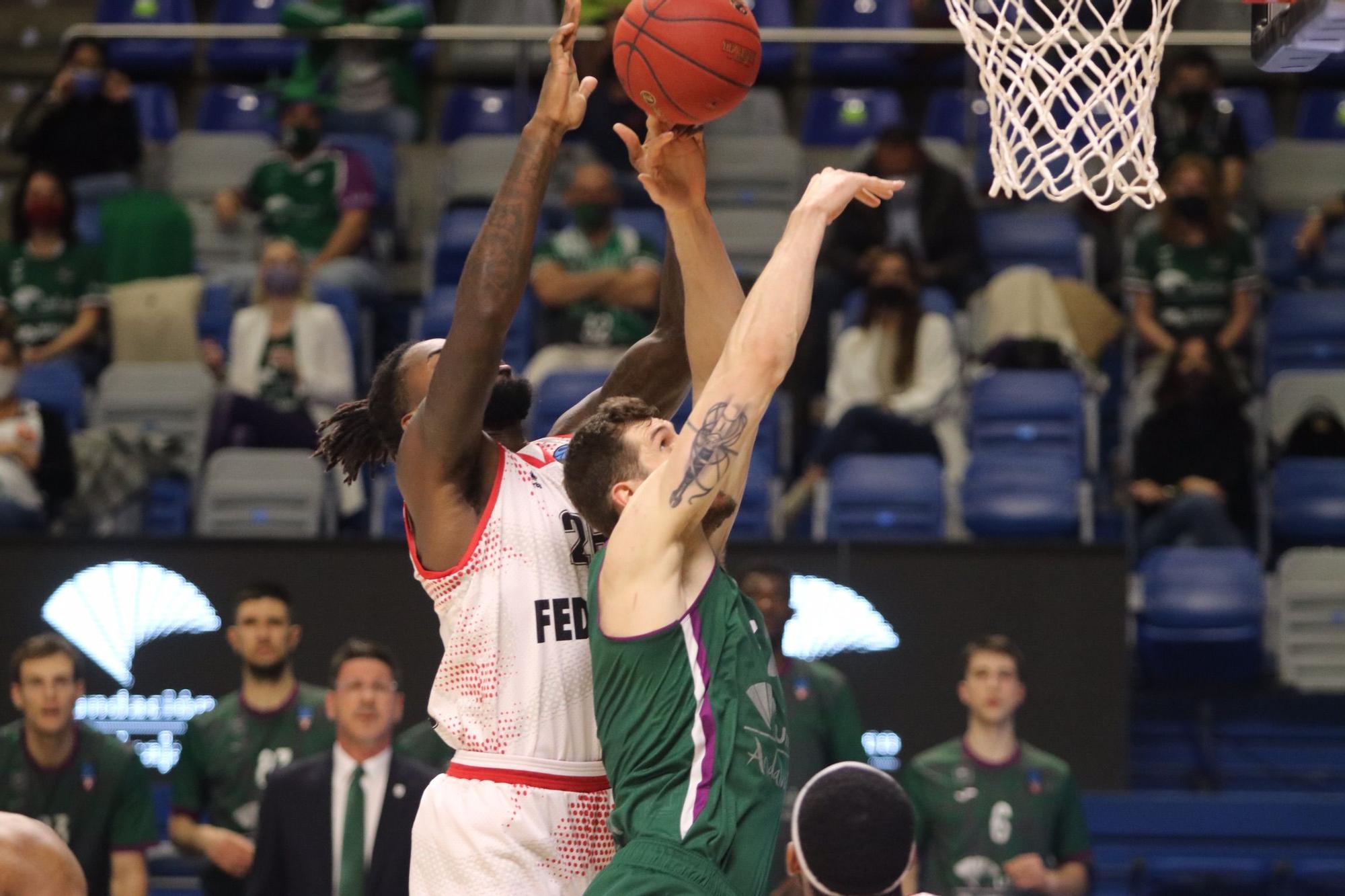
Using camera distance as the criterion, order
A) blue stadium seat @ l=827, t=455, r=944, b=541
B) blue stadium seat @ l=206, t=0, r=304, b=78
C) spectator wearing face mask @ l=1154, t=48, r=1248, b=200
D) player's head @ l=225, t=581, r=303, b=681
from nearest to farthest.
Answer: player's head @ l=225, t=581, r=303, b=681 < blue stadium seat @ l=827, t=455, r=944, b=541 < spectator wearing face mask @ l=1154, t=48, r=1248, b=200 < blue stadium seat @ l=206, t=0, r=304, b=78

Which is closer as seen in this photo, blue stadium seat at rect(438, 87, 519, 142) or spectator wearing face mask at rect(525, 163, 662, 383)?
spectator wearing face mask at rect(525, 163, 662, 383)

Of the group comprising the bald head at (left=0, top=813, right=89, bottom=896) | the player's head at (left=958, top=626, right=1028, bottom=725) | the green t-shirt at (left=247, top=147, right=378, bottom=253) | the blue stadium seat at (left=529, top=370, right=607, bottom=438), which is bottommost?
the player's head at (left=958, top=626, right=1028, bottom=725)

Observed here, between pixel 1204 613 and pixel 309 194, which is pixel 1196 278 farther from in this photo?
pixel 309 194

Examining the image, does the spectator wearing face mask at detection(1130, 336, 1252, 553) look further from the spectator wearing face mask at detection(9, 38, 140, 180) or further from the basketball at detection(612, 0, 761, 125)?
the spectator wearing face mask at detection(9, 38, 140, 180)

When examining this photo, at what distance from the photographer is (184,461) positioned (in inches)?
360

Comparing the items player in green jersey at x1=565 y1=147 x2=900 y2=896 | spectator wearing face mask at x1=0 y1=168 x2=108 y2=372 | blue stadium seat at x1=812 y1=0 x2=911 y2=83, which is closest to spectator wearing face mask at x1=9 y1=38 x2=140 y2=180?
spectator wearing face mask at x1=0 y1=168 x2=108 y2=372

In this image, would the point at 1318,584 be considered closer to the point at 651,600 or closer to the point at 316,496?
the point at 316,496

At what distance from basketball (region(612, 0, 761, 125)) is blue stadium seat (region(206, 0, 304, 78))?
863 cm

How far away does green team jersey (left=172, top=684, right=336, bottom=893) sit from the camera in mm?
7258

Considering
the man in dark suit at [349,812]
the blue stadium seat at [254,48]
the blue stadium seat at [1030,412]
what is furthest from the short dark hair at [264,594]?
the blue stadium seat at [254,48]

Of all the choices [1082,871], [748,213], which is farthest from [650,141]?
[748,213]

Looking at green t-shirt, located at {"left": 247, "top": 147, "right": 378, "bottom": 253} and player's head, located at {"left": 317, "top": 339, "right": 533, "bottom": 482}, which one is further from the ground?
green t-shirt, located at {"left": 247, "top": 147, "right": 378, "bottom": 253}

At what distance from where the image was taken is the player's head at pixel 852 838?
3.43 m

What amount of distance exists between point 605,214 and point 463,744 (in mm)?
5983
